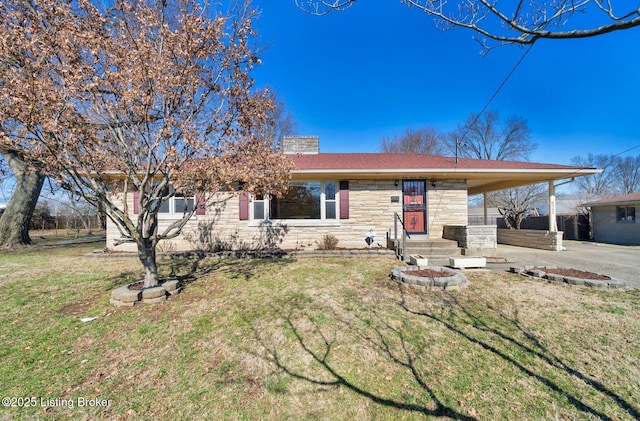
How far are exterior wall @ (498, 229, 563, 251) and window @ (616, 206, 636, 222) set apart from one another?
832 cm

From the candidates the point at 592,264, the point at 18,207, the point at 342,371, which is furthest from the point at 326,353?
the point at 18,207

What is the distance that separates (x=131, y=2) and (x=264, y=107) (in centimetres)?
259

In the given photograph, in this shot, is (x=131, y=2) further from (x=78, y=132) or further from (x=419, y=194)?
(x=419, y=194)

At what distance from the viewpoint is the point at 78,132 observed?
363 cm

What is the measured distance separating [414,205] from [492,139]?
20.9 m

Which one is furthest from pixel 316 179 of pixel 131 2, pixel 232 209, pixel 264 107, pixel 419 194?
pixel 131 2

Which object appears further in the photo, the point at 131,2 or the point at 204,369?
the point at 131,2

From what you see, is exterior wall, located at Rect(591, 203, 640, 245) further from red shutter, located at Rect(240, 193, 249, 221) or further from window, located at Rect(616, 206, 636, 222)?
red shutter, located at Rect(240, 193, 249, 221)

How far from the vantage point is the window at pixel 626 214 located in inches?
540

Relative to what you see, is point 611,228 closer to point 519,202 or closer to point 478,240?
point 519,202

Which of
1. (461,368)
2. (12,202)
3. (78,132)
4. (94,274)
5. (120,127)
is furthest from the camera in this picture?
(12,202)

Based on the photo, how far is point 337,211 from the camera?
29.8 ft

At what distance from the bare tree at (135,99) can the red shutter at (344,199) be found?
14.3 ft

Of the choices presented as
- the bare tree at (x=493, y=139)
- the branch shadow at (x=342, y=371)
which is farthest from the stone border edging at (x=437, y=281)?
the bare tree at (x=493, y=139)
